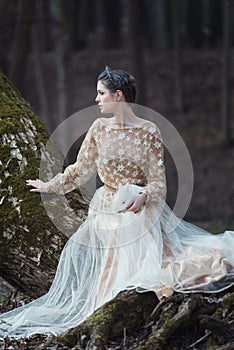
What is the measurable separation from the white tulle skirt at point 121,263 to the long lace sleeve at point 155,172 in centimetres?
7

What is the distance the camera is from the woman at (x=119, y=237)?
4.65m

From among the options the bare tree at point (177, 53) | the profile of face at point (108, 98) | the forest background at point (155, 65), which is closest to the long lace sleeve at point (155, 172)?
the profile of face at point (108, 98)

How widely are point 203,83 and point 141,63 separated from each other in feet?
20.4

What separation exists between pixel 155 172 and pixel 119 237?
48 cm

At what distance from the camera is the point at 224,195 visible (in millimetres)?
16641

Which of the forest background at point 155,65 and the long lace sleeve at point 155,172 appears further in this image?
the forest background at point 155,65

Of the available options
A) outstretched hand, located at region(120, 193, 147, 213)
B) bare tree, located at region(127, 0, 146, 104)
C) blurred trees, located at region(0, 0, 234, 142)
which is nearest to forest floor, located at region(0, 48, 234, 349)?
blurred trees, located at region(0, 0, 234, 142)

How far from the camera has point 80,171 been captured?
5008mm

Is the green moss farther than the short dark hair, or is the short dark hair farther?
the green moss

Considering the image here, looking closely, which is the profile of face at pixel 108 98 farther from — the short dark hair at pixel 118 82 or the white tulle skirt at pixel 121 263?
the white tulle skirt at pixel 121 263

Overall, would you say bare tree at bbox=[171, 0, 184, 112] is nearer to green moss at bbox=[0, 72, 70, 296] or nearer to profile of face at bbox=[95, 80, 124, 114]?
green moss at bbox=[0, 72, 70, 296]

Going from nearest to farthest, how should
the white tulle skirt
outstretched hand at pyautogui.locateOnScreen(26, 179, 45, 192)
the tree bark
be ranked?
1. the tree bark
2. the white tulle skirt
3. outstretched hand at pyautogui.locateOnScreen(26, 179, 45, 192)

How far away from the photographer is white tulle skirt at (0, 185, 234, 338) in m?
4.57

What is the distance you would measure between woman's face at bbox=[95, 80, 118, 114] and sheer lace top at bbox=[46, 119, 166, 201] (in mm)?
121
